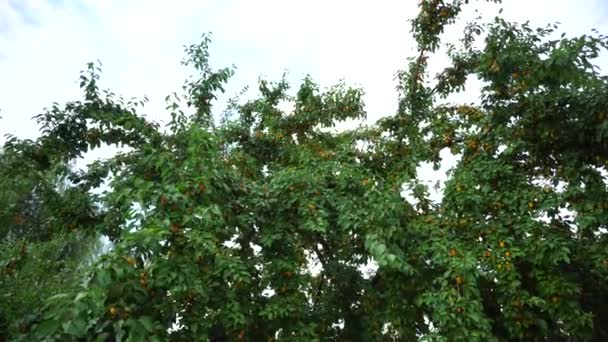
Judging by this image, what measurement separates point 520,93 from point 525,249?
1.89 meters

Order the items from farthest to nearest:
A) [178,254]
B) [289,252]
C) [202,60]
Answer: [202,60]
[289,252]
[178,254]

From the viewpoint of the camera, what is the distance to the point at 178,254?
130 inches

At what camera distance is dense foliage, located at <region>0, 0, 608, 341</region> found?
335cm

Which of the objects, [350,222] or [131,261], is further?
[350,222]

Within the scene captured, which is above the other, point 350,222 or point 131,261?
point 350,222

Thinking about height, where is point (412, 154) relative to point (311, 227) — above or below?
above

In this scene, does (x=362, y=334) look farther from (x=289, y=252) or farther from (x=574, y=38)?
(x=574, y=38)

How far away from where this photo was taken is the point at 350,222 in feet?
13.7

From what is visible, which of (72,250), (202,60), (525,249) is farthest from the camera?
(72,250)

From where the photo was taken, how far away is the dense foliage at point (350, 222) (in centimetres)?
335

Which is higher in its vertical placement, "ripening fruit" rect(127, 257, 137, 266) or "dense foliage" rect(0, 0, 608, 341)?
"dense foliage" rect(0, 0, 608, 341)

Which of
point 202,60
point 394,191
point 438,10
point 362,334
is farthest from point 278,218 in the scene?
point 438,10

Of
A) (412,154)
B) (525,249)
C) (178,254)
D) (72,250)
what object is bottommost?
(178,254)

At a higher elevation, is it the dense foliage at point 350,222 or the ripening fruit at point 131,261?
the dense foliage at point 350,222
